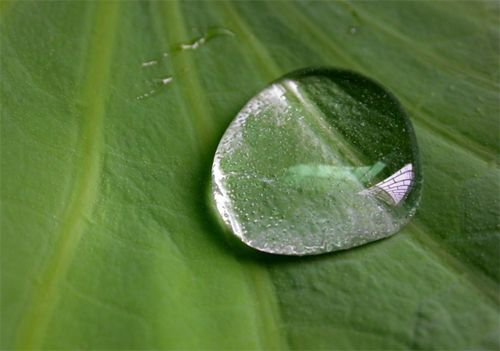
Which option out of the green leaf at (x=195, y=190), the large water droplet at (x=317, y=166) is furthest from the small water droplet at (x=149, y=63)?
the large water droplet at (x=317, y=166)

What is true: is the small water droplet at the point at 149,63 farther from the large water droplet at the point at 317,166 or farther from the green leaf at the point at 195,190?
the large water droplet at the point at 317,166

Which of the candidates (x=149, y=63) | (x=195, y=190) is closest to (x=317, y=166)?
(x=195, y=190)

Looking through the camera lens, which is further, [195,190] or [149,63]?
[149,63]

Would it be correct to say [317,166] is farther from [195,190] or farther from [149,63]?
[149,63]

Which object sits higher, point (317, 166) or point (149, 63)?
point (149, 63)

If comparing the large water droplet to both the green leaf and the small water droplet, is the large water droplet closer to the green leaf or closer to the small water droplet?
the green leaf

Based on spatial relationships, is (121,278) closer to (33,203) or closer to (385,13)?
(33,203)

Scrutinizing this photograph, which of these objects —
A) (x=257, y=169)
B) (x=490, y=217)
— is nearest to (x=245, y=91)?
(x=257, y=169)
